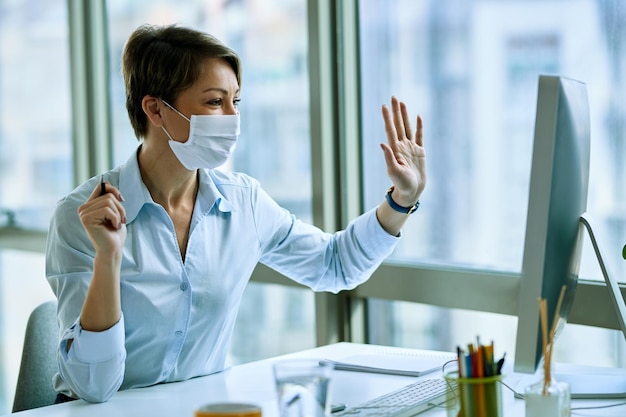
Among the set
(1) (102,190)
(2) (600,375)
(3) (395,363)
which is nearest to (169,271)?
(1) (102,190)

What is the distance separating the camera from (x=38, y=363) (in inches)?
75.3

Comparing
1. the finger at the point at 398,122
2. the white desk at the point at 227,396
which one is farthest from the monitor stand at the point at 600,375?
the finger at the point at 398,122

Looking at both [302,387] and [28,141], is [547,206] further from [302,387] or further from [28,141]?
[28,141]

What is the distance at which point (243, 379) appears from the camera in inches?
68.0

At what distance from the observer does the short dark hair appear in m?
1.87

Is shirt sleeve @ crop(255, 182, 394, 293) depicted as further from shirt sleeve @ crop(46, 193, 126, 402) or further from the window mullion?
the window mullion

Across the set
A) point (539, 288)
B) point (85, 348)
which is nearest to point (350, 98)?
point (85, 348)

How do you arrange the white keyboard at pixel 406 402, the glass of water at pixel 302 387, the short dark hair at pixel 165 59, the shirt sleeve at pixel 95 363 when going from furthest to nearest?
the short dark hair at pixel 165 59
the shirt sleeve at pixel 95 363
the white keyboard at pixel 406 402
the glass of water at pixel 302 387

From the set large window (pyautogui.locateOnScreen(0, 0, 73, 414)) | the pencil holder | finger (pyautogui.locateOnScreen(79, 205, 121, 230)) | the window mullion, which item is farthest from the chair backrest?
large window (pyautogui.locateOnScreen(0, 0, 73, 414))

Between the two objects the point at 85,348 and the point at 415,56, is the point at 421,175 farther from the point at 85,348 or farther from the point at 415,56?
the point at 85,348

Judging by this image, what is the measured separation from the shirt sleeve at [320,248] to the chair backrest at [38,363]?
0.55m

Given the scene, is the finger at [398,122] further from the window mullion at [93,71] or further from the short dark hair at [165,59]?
the window mullion at [93,71]

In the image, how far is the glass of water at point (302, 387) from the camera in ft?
3.60

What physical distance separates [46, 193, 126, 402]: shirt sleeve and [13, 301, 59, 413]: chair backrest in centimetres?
11
